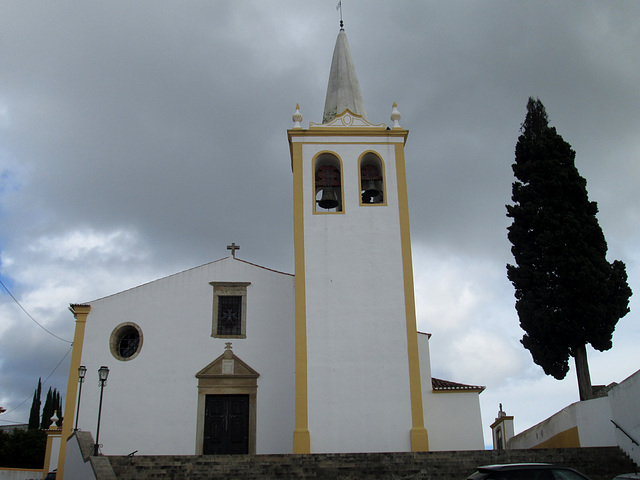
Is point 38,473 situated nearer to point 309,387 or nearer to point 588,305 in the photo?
point 309,387

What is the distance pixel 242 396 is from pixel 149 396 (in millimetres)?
2382

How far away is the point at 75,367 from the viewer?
658 inches

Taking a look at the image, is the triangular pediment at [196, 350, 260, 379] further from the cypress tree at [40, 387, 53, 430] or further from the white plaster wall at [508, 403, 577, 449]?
the cypress tree at [40, 387, 53, 430]

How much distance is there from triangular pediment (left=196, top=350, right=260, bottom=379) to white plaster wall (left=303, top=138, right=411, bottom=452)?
6.54ft

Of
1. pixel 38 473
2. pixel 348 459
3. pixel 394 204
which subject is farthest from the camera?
pixel 38 473

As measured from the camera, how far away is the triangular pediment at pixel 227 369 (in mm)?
16578

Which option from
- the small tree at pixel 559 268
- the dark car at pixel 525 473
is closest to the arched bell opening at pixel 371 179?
the small tree at pixel 559 268

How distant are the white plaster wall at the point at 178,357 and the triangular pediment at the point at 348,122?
173 inches

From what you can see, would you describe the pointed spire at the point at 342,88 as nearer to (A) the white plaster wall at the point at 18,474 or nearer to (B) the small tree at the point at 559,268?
(B) the small tree at the point at 559,268

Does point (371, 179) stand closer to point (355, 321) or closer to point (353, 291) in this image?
point (353, 291)

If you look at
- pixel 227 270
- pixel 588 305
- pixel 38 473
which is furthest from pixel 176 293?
pixel 38 473

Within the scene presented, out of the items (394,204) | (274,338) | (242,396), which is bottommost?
(242,396)

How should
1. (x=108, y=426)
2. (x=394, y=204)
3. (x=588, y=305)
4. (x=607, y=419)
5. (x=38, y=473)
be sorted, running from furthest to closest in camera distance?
(x=38, y=473), (x=394, y=204), (x=108, y=426), (x=588, y=305), (x=607, y=419)

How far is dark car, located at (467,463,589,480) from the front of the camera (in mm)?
7895
